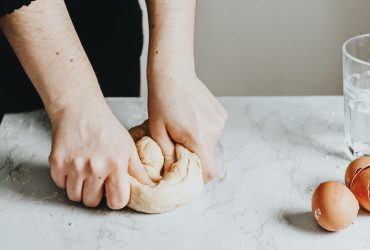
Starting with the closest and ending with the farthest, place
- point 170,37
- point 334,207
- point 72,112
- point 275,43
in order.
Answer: point 334,207 → point 72,112 → point 170,37 → point 275,43

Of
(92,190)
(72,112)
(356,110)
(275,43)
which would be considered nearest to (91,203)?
(92,190)

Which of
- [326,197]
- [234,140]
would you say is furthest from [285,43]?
[326,197]

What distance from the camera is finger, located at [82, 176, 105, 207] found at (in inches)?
38.7

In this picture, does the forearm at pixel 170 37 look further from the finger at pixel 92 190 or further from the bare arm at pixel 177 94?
the finger at pixel 92 190

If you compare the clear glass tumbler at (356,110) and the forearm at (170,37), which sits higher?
the forearm at (170,37)

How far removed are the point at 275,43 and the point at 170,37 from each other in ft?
2.68

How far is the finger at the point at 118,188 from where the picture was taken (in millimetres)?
977

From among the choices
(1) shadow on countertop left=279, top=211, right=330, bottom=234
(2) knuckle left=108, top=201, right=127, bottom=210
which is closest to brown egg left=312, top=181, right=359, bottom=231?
(1) shadow on countertop left=279, top=211, right=330, bottom=234

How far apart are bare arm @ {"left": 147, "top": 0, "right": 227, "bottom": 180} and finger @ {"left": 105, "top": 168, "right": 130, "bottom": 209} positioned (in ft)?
0.33

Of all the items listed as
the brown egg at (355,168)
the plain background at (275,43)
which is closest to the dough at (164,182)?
the brown egg at (355,168)

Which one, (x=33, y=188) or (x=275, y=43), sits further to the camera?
(x=275, y=43)

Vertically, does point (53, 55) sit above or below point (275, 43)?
above

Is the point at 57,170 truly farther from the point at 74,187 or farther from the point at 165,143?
the point at 165,143

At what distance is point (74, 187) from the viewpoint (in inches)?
39.2
